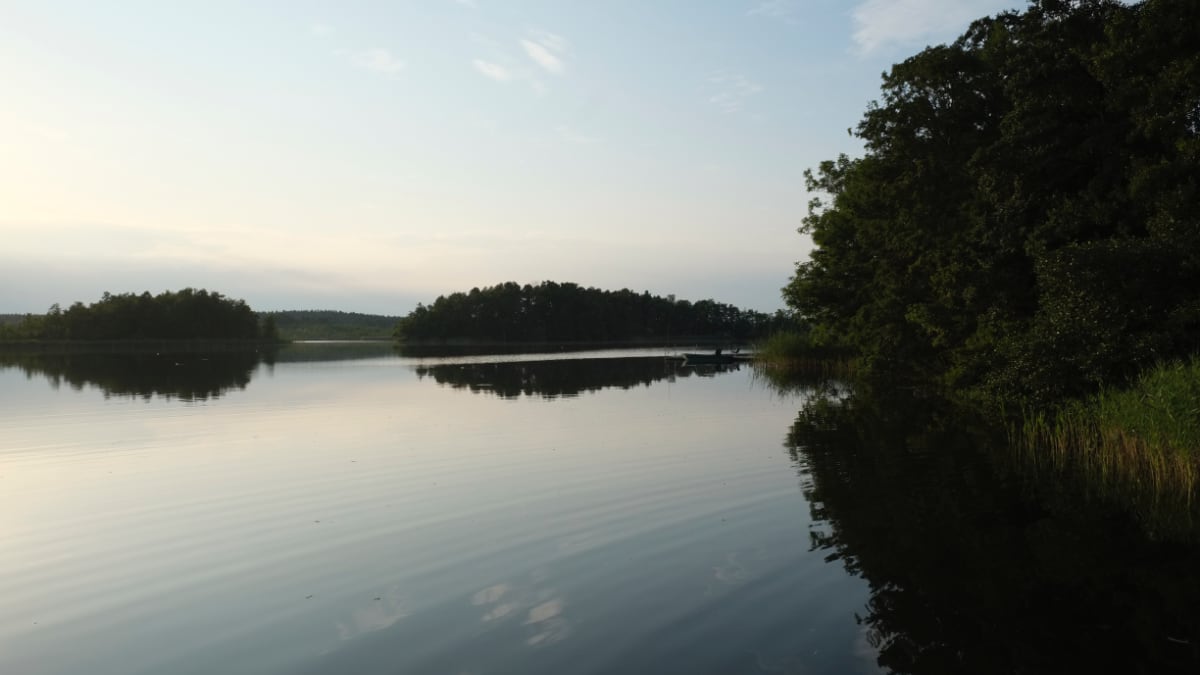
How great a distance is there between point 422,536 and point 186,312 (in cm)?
15141

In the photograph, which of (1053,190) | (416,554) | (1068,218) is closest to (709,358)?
(1053,190)

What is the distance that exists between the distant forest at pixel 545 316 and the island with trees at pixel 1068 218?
135026 millimetres

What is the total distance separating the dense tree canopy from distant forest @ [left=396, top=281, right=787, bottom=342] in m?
135

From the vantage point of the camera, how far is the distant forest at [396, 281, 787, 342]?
555ft

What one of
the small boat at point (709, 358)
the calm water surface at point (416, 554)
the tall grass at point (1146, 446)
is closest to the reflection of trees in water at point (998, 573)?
the calm water surface at point (416, 554)

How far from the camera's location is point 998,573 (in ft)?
32.2

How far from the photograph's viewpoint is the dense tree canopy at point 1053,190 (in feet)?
60.0

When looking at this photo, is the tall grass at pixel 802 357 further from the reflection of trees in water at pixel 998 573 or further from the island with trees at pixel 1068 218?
the reflection of trees in water at pixel 998 573

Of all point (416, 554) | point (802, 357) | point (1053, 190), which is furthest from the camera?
point (802, 357)

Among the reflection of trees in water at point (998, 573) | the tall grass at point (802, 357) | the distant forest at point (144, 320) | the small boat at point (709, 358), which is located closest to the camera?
the reflection of trees in water at point (998, 573)

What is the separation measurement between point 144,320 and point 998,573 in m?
157

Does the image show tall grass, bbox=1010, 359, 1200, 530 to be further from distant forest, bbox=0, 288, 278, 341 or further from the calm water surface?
distant forest, bbox=0, 288, 278, 341

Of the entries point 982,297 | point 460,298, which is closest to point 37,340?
point 460,298

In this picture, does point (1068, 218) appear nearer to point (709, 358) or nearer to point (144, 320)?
point (709, 358)
